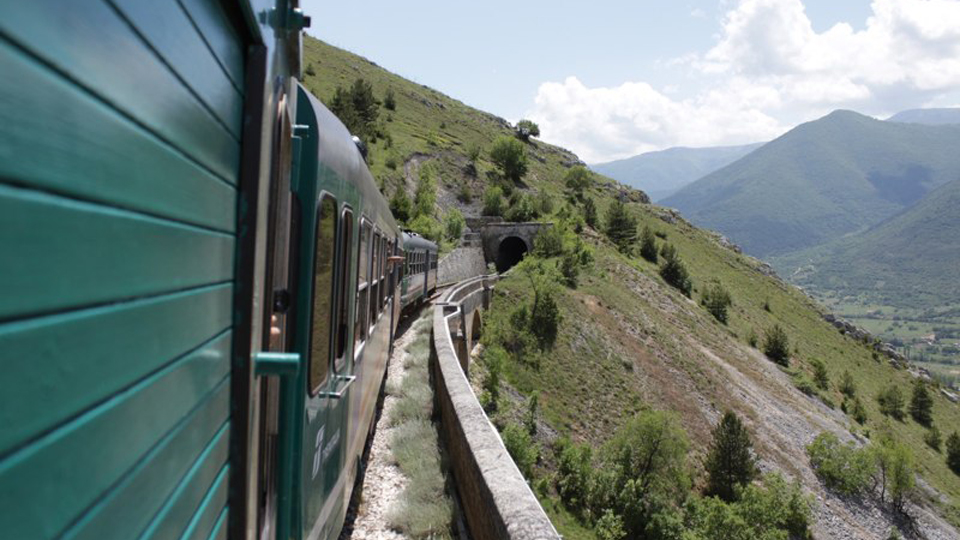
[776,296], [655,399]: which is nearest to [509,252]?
[655,399]

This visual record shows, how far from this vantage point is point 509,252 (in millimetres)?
56438

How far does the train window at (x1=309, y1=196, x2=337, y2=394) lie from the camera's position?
3678 millimetres

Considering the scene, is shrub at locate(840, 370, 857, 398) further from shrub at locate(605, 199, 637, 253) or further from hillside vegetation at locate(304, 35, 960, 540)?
shrub at locate(605, 199, 637, 253)

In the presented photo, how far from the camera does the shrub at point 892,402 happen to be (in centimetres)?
5603

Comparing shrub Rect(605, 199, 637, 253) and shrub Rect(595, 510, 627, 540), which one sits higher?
shrub Rect(605, 199, 637, 253)

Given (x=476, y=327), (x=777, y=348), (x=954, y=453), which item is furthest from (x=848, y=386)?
(x=476, y=327)

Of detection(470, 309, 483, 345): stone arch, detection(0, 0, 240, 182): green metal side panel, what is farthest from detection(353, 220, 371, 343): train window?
detection(470, 309, 483, 345): stone arch

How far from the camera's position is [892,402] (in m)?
56.8

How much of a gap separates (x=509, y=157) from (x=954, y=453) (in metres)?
57.6

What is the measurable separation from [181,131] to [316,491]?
3116 mm

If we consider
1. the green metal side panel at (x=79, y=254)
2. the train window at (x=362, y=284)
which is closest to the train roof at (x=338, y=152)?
the train window at (x=362, y=284)

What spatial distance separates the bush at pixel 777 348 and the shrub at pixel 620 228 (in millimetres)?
17660

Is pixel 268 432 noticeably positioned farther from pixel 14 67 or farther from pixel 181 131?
pixel 14 67

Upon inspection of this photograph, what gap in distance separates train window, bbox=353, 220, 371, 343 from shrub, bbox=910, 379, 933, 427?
69.7 meters
